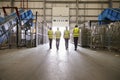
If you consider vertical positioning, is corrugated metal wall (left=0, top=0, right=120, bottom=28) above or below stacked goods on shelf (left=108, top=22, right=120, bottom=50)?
above

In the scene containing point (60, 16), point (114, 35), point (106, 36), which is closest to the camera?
point (114, 35)

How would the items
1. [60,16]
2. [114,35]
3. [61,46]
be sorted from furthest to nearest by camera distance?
[60,16]
[61,46]
[114,35]

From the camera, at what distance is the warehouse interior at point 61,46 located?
6.08 metres

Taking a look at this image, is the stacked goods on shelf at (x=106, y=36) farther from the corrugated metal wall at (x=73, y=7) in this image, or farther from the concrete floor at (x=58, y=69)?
the corrugated metal wall at (x=73, y=7)

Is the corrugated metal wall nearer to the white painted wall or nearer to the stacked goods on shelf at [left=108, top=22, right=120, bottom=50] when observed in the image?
the white painted wall

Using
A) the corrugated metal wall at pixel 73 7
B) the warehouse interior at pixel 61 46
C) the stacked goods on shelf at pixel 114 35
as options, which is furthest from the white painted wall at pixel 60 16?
the stacked goods on shelf at pixel 114 35

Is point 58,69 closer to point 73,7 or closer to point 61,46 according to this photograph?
point 61,46

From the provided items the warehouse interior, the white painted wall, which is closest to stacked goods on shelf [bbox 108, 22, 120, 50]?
the warehouse interior

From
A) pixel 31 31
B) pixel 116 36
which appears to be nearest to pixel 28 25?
pixel 31 31

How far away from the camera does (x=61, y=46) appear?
23.5 meters

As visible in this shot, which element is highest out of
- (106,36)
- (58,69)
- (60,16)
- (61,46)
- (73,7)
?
(73,7)

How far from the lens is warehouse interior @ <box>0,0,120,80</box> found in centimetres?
608

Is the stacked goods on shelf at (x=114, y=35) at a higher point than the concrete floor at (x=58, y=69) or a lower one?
higher

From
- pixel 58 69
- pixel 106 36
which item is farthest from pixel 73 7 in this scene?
pixel 58 69
